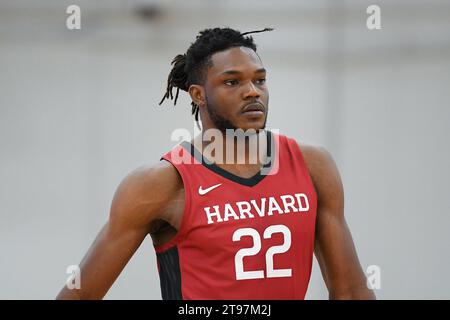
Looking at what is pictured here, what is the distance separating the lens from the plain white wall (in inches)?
184

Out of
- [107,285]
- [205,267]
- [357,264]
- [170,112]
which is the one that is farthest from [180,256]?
[170,112]

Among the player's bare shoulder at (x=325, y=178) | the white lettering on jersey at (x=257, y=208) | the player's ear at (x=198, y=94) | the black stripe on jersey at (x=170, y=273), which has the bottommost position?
the black stripe on jersey at (x=170, y=273)

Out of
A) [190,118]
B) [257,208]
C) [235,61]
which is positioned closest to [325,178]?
[257,208]

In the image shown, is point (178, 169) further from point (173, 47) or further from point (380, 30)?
point (380, 30)

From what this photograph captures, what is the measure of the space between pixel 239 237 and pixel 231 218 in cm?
7

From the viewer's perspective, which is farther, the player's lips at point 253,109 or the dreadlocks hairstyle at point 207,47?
the dreadlocks hairstyle at point 207,47

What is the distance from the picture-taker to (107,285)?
259cm

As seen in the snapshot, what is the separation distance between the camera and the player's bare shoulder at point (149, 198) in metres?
2.56

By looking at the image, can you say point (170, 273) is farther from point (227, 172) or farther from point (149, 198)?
point (227, 172)

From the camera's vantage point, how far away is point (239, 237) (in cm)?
256

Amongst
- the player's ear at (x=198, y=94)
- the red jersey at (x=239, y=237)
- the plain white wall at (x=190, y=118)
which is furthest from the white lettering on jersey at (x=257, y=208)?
the plain white wall at (x=190, y=118)

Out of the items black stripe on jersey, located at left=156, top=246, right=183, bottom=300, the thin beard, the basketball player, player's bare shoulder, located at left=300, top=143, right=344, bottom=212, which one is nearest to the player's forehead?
the basketball player

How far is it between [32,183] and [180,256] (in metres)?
2.37

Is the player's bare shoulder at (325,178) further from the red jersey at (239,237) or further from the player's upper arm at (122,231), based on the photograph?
the player's upper arm at (122,231)
